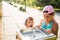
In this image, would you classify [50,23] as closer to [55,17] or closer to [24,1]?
[55,17]

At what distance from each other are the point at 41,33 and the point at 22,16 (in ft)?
0.84

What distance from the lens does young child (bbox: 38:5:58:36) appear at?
1.37m

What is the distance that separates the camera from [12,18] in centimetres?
161

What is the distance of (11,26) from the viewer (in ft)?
5.22

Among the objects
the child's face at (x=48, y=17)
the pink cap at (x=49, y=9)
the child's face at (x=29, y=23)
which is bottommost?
the child's face at (x=29, y=23)

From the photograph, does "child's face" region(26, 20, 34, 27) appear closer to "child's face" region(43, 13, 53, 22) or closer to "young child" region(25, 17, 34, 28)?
"young child" region(25, 17, 34, 28)

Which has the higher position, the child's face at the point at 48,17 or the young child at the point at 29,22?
the child's face at the point at 48,17

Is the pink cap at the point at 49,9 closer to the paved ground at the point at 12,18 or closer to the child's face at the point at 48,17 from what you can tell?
the child's face at the point at 48,17

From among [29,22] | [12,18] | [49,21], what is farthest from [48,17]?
[12,18]

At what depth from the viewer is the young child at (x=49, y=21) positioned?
1.37 m

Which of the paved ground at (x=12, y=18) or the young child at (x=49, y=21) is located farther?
the paved ground at (x=12, y=18)

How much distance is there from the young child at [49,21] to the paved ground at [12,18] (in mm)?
126

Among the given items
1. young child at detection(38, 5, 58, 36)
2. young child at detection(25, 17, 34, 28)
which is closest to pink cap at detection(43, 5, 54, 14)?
young child at detection(38, 5, 58, 36)

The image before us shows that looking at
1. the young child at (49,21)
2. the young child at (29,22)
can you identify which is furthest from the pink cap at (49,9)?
the young child at (29,22)
